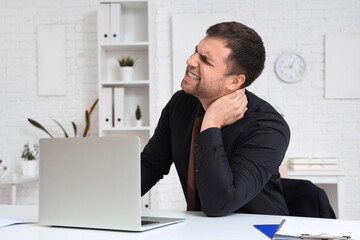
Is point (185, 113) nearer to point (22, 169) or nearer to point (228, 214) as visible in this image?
point (228, 214)

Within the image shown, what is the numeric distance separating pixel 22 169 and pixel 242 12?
2465mm

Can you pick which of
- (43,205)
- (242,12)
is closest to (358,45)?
(242,12)

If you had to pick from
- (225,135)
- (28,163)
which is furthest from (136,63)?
(225,135)

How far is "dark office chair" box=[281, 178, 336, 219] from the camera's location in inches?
64.7

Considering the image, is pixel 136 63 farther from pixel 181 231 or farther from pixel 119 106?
pixel 181 231

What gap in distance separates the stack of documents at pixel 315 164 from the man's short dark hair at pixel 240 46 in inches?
98.5

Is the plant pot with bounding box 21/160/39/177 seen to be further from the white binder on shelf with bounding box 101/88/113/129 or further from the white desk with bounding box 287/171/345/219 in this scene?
the white desk with bounding box 287/171/345/219

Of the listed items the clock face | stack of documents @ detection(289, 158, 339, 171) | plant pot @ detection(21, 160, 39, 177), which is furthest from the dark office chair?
plant pot @ detection(21, 160, 39, 177)

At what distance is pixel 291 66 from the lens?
14.7 feet

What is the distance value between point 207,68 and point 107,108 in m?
2.55

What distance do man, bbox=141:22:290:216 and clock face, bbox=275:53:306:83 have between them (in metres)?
2.66

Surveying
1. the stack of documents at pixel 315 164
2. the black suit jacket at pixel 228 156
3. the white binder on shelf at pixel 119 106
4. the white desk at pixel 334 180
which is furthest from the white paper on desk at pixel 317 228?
the white binder on shelf at pixel 119 106

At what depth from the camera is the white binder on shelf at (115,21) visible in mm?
4219

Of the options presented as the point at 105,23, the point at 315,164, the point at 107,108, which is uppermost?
the point at 105,23
